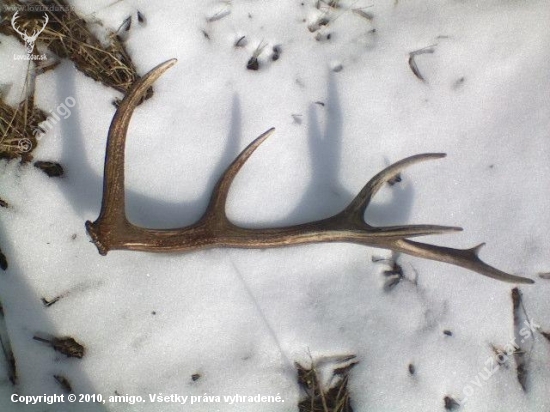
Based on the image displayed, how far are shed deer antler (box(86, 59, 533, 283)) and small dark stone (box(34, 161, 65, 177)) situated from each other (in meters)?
0.42

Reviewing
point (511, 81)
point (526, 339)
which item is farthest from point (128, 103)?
point (526, 339)

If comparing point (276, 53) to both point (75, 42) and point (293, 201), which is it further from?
point (75, 42)

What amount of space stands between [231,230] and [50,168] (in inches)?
38.4

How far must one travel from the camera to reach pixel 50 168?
235cm

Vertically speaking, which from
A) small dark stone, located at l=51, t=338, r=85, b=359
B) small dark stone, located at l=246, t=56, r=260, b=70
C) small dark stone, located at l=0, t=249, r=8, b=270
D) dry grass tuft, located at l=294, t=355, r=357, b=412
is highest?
small dark stone, located at l=246, t=56, r=260, b=70

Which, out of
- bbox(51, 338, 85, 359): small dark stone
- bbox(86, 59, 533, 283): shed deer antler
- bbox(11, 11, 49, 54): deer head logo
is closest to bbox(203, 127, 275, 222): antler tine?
bbox(86, 59, 533, 283): shed deer antler

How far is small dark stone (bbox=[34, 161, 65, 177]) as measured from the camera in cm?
234

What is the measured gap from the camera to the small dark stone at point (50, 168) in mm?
2344

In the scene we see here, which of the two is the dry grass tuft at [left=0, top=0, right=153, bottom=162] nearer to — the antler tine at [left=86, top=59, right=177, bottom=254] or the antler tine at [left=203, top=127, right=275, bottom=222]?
the antler tine at [left=86, top=59, right=177, bottom=254]

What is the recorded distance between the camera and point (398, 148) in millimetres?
2422

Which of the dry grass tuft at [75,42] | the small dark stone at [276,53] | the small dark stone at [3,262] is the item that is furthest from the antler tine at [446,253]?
the small dark stone at [3,262]

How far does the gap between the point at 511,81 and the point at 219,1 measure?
5.17ft

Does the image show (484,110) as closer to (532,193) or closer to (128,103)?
(532,193)

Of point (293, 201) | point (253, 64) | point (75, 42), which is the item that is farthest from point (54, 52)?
point (293, 201)
